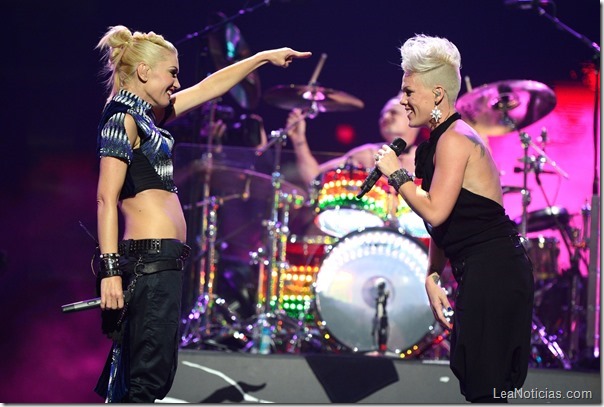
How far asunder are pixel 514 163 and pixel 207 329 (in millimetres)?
3037

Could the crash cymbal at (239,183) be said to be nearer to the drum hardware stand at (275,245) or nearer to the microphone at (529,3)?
the drum hardware stand at (275,245)

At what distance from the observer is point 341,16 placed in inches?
254

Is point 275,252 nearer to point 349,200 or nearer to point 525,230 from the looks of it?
point 349,200

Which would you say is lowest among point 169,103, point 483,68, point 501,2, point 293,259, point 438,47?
point 293,259

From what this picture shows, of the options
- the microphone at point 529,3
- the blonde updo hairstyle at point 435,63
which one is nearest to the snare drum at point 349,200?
the microphone at point 529,3

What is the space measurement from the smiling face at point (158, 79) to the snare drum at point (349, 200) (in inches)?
116

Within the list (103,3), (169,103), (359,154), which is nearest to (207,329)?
(359,154)

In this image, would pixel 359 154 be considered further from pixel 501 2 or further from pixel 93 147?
pixel 93 147

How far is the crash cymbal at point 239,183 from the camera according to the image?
19.7 feet

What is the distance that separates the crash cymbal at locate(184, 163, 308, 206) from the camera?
6.00 m

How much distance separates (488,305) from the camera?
2.94 metres

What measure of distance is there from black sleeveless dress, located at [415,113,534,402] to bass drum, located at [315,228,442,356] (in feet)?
8.75

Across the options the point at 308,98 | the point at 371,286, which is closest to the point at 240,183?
the point at 308,98

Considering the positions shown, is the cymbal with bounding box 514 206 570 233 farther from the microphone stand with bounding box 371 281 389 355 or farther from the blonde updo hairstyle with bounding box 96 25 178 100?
the blonde updo hairstyle with bounding box 96 25 178 100
